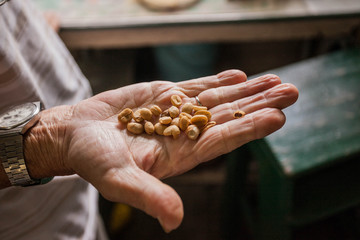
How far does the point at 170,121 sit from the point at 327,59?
0.78m

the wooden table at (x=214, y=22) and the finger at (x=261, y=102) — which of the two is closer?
the finger at (x=261, y=102)

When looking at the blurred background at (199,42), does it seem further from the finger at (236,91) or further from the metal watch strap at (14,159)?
the metal watch strap at (14,159)

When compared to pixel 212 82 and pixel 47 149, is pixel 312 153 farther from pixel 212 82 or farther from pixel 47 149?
pixel 47 149

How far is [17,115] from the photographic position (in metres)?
0.71

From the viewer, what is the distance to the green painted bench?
92 centimetres

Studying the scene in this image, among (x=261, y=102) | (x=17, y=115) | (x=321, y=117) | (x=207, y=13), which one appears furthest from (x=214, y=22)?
(x=17, y=115)

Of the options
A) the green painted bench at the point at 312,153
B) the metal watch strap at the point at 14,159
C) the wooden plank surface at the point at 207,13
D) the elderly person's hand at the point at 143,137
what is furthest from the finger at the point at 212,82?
the wooden plank surface at the point at 207,13

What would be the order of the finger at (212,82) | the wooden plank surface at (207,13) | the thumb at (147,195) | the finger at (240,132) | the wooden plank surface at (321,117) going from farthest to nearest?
the wooden plank surface at (207,13) → the wooden plank surface at (321,117) → the finger at (212,82) → the finger at (240,132) → the thumb at (147,195)

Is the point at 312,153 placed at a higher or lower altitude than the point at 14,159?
lower

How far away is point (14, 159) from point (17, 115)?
0.10 m

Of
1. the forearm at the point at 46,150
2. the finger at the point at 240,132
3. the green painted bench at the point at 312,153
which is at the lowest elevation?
the green painted bench at the point at 312,153

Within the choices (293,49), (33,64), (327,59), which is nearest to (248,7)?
(327,59)

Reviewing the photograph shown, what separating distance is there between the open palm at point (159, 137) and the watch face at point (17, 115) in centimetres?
9

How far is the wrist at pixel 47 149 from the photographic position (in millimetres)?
696
